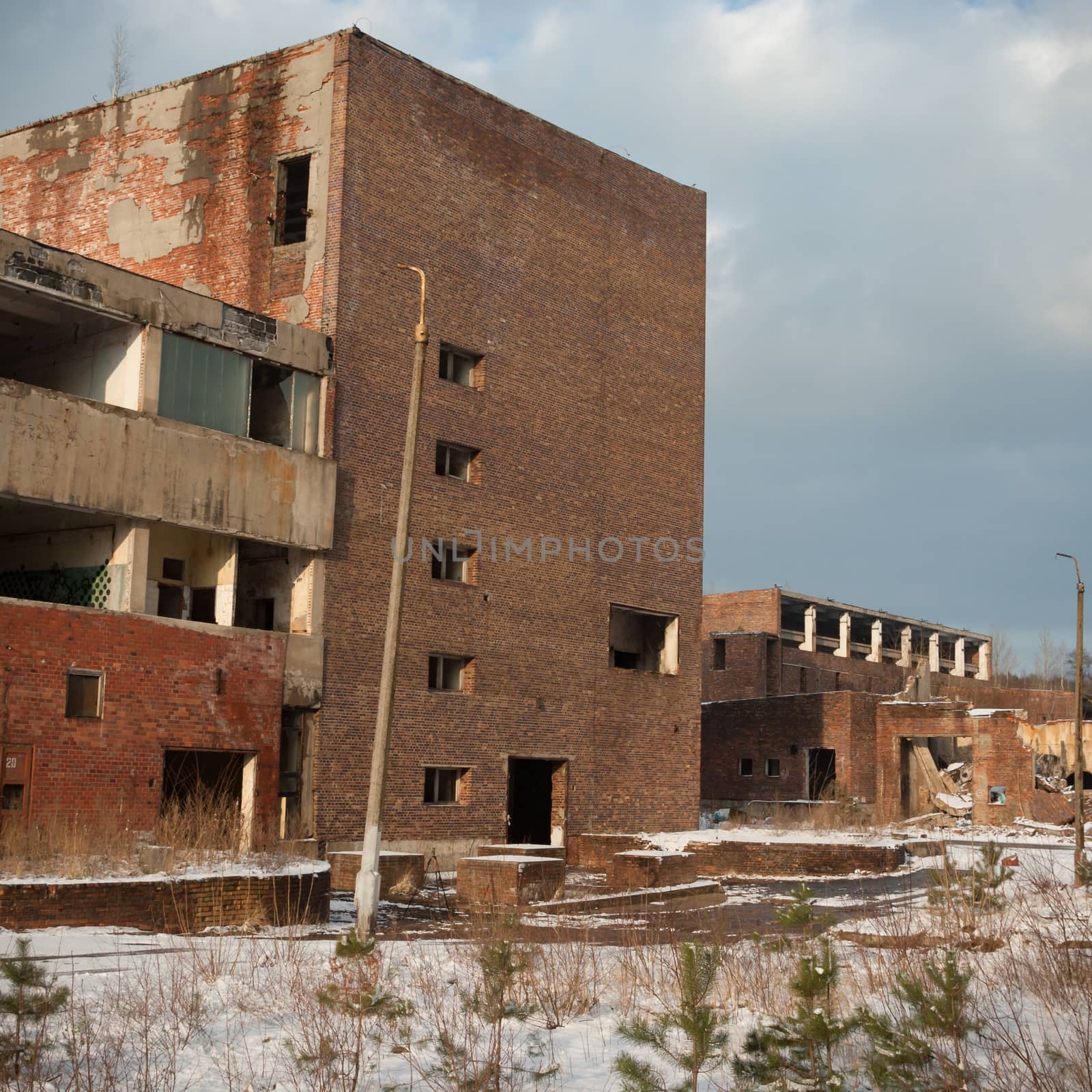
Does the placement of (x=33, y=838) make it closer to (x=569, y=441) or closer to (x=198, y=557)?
(x=198, y=557)

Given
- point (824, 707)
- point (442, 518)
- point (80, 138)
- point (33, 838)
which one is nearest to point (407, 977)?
point (33, 838)

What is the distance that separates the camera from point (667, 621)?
1388 inches

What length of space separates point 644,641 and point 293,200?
1491 centimetres

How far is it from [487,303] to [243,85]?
291 inches

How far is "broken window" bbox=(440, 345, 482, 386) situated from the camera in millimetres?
30031

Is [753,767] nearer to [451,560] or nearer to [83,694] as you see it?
[451,560]

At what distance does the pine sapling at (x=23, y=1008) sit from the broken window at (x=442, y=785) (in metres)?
20.2

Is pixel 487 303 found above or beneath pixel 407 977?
above

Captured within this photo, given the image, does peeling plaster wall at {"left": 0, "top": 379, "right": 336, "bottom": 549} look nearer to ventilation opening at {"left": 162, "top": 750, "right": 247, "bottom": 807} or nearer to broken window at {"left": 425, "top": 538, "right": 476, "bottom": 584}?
broken window at {"left": 425, "top": 538, "right": 476, "bottom": 584}

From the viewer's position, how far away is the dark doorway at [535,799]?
31484mm

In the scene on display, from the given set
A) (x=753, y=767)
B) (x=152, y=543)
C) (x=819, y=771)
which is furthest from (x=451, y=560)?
(x=819, y=771)

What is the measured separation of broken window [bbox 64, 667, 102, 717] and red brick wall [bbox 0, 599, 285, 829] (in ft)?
0.37

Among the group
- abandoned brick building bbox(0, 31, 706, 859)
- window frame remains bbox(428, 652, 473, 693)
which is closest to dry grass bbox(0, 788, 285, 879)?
abandoned brick building bbox(0, 31, 706, 859)

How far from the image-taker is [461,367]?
101 ft
